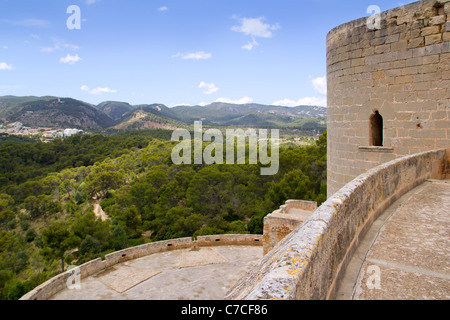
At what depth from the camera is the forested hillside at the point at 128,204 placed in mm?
19375

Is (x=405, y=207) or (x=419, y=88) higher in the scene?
(x=419, y=88)

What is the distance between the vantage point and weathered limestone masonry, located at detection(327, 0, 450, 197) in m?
5.25

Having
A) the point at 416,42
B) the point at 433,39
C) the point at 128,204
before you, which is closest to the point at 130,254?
the point at 128,204

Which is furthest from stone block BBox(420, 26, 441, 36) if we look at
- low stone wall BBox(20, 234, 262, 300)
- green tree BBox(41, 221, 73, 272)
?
green tree BBox(41, 221, 73, 272)

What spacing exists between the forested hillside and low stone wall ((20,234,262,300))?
277cm

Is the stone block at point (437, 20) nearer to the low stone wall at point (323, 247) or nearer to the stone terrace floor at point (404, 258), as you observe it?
the low stone wall at point (323, 247)

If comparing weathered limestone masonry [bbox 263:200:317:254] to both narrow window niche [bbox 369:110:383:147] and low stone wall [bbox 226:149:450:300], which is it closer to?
narrow window niche [bbox 369:110:383:147]

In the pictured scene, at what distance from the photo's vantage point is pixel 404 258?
2.24 meters

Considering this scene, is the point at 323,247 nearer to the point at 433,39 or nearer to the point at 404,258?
the point at 404,258

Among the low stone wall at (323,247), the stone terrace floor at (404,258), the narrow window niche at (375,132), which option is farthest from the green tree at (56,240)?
the stone terrace floor at (404,258)
